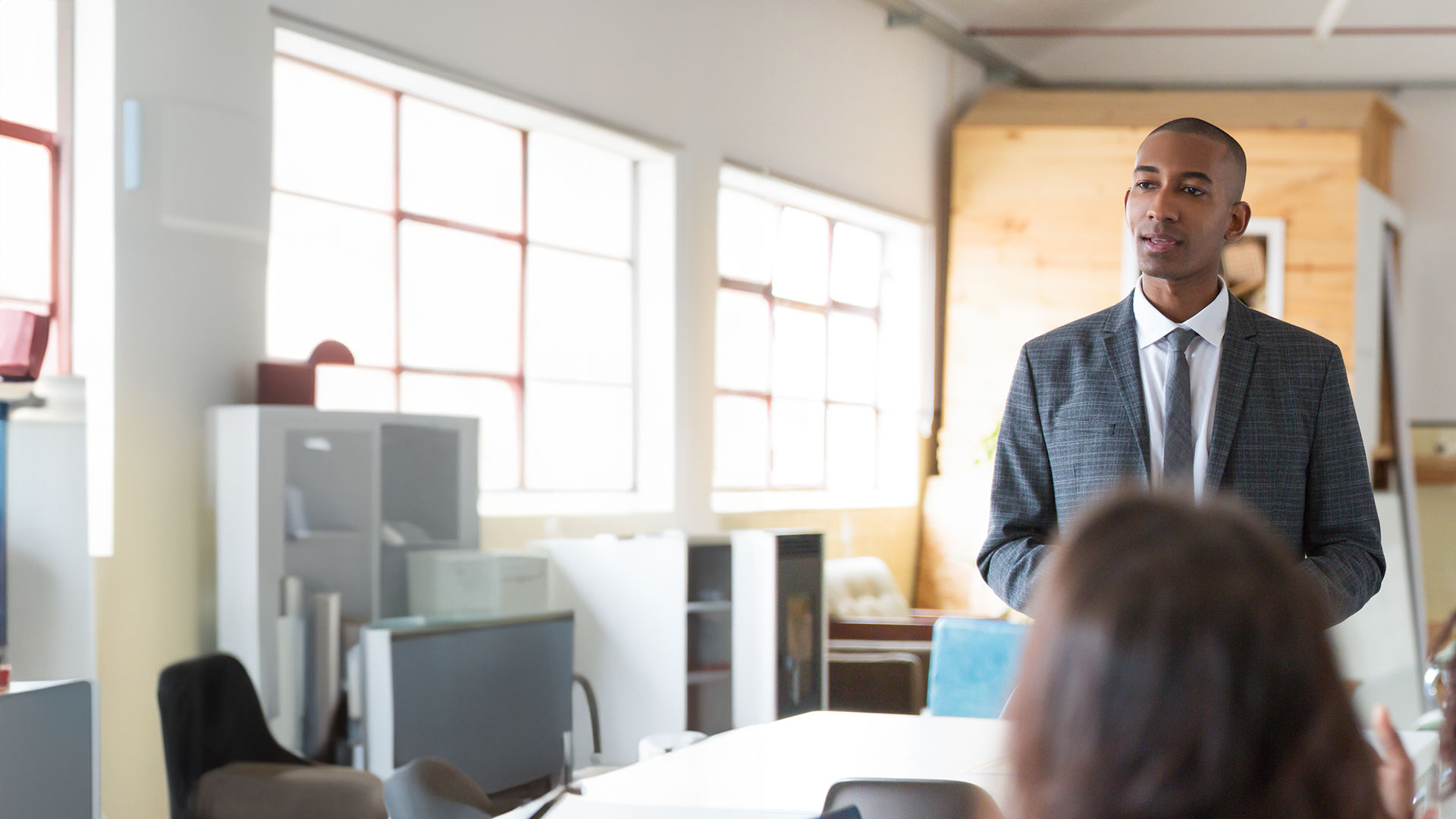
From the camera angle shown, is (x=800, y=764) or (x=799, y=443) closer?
(x=800, y=764)

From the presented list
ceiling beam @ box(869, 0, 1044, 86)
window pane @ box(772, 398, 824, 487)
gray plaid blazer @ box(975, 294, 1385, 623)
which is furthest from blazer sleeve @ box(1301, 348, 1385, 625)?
ceiling beam @ box(869, 0, 1044, 86)

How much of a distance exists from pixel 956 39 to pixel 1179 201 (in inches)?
307

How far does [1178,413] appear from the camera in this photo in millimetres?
1865

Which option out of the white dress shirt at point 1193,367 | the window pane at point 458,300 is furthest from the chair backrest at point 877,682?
the white dress shirt at point 1193,367

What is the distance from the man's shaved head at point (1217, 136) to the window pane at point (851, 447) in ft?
21.7

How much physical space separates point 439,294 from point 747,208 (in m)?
2.53

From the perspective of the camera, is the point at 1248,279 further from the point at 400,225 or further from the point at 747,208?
the point at 400,225

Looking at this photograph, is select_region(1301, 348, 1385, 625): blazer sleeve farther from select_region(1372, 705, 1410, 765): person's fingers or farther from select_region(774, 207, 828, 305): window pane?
select_region(774, 207, 828, 305): window pane

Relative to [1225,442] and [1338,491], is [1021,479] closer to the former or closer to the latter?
[1225,442]

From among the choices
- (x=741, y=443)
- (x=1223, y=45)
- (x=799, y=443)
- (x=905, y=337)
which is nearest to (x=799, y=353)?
(x=799, y=443)

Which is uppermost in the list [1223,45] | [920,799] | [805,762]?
[1223,45]

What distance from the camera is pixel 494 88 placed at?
213 inches

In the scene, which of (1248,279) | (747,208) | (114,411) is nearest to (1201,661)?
(114,411)

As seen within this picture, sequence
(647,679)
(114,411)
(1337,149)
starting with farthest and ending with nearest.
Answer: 1. (1337,149)
2. (647,679)
3. (114,411)
